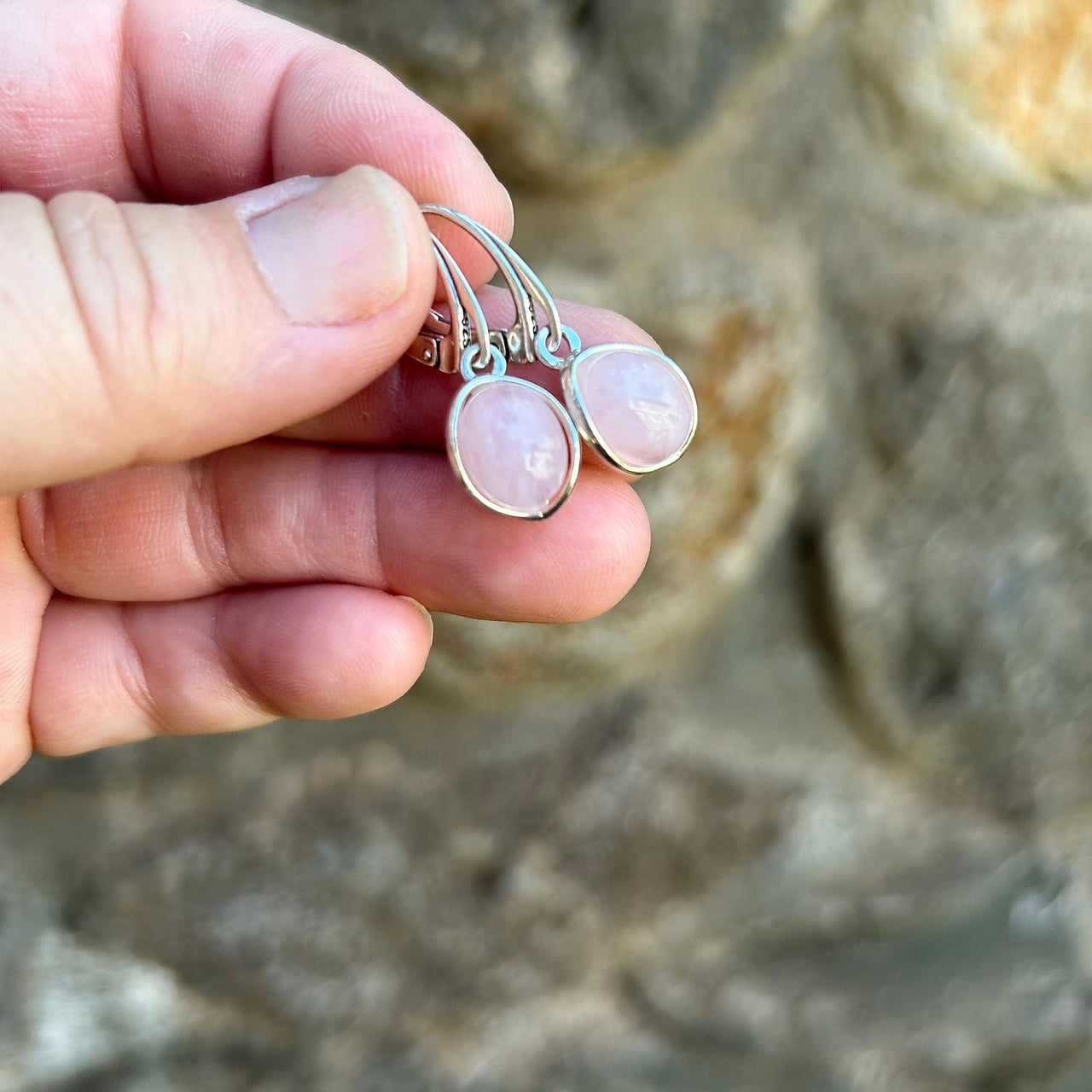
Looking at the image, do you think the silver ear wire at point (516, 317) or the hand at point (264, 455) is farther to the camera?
the silver ear wire at point (516, 317)

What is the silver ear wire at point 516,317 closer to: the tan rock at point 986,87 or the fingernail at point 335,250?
the fingernail at point 335,250

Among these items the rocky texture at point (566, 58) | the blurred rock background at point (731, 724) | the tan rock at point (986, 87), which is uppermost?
the rocky texture at point (566, 58)

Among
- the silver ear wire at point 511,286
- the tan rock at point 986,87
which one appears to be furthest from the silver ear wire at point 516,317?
the tan rock at point 986,87

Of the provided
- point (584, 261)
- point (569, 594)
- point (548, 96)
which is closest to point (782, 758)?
point (569, 594)

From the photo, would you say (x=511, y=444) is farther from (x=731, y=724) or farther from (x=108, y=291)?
(x=731, y=724)

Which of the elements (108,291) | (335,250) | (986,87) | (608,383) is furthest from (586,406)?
(986,87)

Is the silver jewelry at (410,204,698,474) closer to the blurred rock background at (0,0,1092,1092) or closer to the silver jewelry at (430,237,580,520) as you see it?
the silver jewelry at (430,237,580,520)

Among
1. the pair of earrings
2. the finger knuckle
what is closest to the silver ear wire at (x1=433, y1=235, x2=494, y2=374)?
the pair of earrings

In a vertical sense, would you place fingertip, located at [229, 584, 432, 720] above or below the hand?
below
